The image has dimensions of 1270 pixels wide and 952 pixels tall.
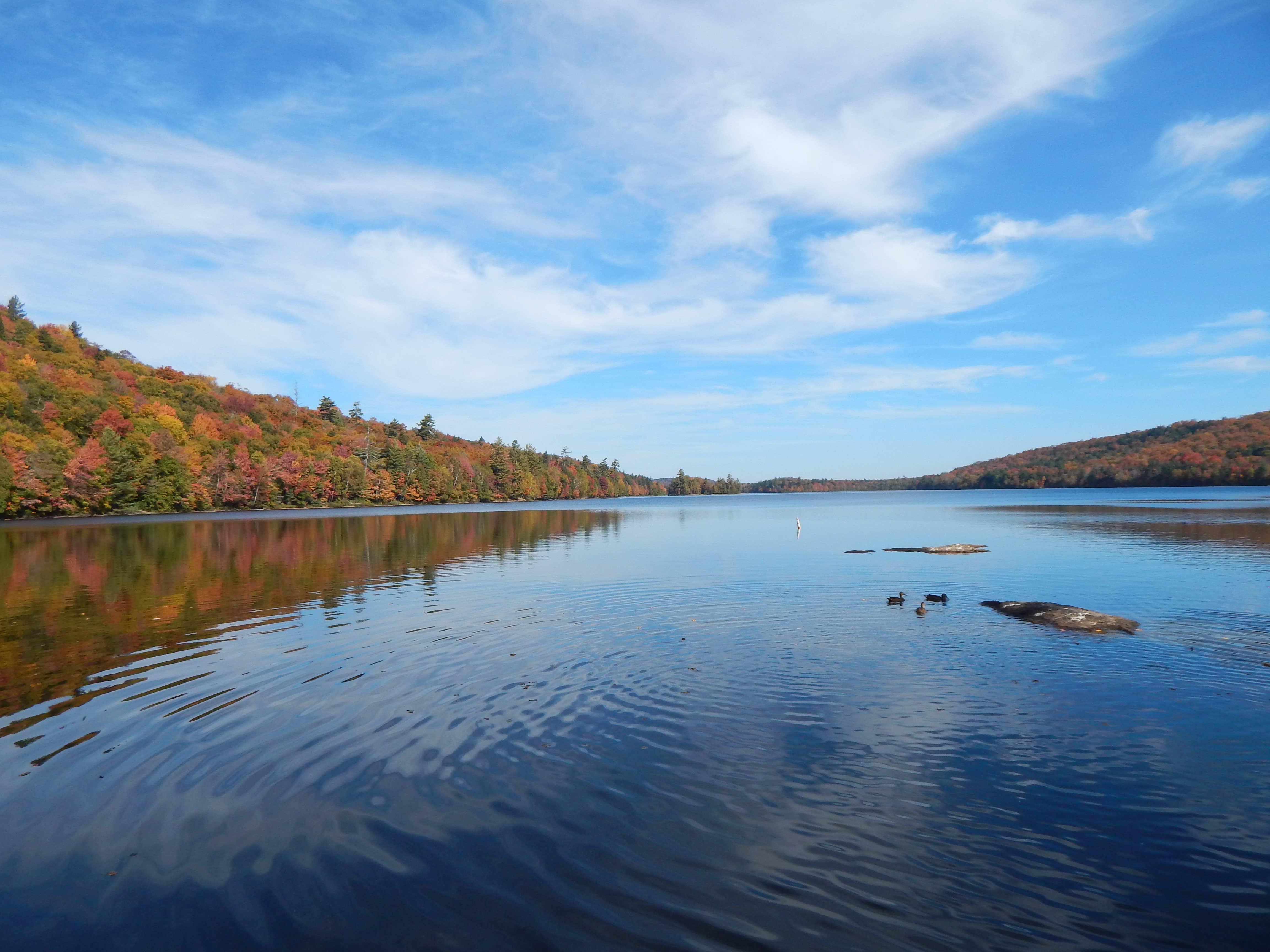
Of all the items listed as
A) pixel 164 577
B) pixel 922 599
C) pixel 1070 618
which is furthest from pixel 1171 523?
pixel 164 577

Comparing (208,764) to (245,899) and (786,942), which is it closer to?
(245,899)

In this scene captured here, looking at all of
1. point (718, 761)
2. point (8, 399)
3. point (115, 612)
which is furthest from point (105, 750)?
point (8, 399)

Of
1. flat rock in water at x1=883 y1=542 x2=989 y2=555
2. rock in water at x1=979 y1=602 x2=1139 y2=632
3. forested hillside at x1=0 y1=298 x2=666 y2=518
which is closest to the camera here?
rock in water at x1=979 y1=602 x2=1139 y2=632

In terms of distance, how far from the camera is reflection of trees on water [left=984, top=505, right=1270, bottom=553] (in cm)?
4469

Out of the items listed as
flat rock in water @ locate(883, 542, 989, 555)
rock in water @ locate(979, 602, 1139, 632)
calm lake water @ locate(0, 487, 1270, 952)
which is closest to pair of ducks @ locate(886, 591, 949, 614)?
calm lake water @ locate(0, 487, 1270, 952)

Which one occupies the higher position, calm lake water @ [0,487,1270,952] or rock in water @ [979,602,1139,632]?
rock in water @ [979,602,1139,632]

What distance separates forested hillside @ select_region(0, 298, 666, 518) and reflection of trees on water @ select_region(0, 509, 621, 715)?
135ft

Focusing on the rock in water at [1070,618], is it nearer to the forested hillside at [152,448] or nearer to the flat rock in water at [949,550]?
the flat rock in water at [949,550]

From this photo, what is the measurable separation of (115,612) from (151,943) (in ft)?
70.1

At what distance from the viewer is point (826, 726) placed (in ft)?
36.8

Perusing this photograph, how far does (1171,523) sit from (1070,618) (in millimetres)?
56486

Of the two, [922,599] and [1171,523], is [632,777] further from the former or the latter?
[1171,523]

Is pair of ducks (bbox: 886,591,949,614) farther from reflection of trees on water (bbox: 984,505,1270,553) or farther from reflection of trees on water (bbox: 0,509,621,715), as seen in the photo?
reflection of trees on water (bbox: 984,505,1270,553)

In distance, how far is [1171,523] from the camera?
201ft
